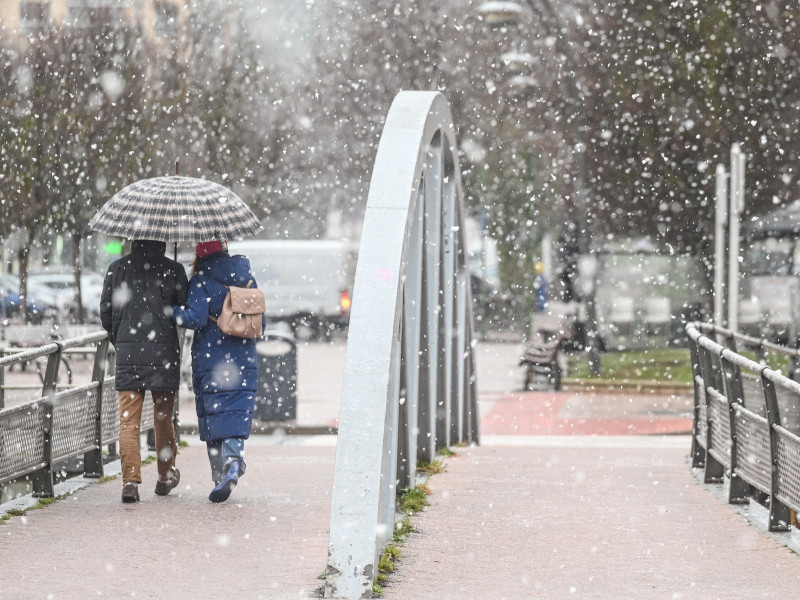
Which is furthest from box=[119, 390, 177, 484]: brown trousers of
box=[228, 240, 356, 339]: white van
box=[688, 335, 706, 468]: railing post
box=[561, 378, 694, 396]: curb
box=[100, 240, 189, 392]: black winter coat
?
box=[228, 240, 356, 339]: white van

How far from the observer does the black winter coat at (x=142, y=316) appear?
7520 millimetres

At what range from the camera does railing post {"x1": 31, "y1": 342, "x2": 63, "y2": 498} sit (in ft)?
25.2

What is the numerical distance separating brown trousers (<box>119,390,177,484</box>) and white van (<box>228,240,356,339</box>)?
24.6 m

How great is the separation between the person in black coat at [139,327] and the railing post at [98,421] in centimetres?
105

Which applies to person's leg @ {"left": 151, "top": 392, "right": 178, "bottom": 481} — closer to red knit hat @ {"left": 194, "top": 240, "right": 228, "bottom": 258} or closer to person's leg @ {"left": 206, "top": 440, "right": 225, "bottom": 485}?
person's leg @ {"left": 206, "top": 440, "right": 225, "bottom": 485}

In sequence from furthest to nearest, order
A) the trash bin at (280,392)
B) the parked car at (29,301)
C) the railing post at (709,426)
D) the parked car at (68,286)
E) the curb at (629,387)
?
the parked car at (68,286) → the parked car at (29,301) → the curb at (629,387) → the trash bin at (280,392) → the railing post at (709,426)

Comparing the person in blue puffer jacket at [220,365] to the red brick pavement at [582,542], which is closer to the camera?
the red brick pavement at [582,542]

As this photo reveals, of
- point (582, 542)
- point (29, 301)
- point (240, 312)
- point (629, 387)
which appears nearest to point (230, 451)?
point (240, 312)

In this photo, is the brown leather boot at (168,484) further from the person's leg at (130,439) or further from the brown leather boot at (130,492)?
the brown leather boot at (130,492)

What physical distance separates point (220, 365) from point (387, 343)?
2.19m

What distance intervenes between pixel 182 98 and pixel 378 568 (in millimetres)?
24548

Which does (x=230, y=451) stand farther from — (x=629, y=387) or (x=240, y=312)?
(x=629, y=387)

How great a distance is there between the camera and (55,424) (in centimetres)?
804

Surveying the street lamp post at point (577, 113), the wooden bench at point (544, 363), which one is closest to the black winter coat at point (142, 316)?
the wooden bench at point (544, 363)
